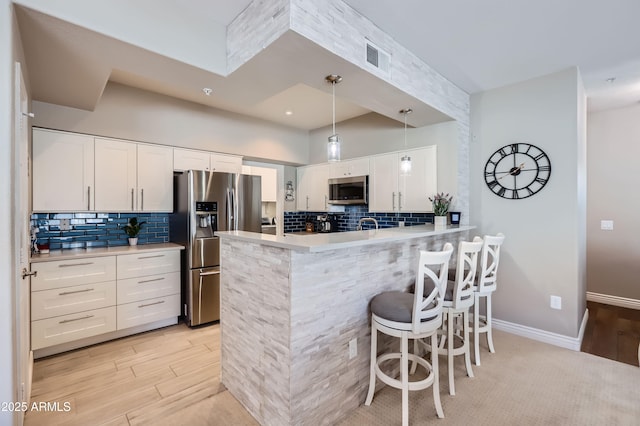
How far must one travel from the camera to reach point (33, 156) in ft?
9.51

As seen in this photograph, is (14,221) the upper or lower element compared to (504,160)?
lower

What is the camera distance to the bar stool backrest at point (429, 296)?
184 cm

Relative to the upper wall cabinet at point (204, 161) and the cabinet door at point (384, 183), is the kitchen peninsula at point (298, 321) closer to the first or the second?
the cabinet door at point (384, 183)

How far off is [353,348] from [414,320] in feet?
1.69

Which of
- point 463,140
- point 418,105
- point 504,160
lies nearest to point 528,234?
point 504,160

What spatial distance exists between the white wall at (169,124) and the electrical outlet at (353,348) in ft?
10.6

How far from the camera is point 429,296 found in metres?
1.93

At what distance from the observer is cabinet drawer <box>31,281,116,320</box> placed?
269 centimetres

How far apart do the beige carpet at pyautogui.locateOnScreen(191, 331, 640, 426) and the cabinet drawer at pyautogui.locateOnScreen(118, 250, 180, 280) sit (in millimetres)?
1740

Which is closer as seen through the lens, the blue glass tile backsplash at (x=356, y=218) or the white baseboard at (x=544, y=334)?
the white baseboard at (x=544, y=334)

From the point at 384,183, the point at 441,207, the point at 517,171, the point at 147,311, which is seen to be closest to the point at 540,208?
the point at 517,171

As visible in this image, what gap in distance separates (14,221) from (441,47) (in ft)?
10.7

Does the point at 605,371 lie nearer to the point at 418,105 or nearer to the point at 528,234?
the point at 528,234

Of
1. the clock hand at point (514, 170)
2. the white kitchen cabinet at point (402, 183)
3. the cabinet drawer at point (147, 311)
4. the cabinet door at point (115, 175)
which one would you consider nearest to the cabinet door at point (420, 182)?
the white kitchen cabinet at point (402, 183)
